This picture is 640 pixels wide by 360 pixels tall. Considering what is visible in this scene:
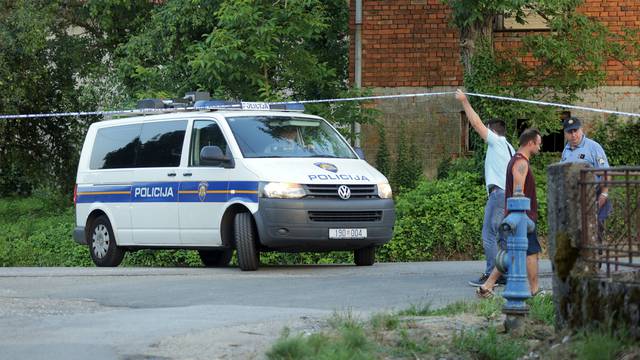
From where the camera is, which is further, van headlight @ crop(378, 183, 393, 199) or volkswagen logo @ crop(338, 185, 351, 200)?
van headlight @ crop(378, 183, 393, 199)

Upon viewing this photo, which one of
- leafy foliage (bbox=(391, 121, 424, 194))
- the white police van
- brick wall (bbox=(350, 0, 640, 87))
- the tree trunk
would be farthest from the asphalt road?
brick wall (bbox=(350, 0, 640, 87))

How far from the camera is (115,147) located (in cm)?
1784

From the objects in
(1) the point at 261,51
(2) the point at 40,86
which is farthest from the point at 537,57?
(2) the point at 40,86

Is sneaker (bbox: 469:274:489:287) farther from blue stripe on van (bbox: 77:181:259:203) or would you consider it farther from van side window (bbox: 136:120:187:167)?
van side window (bbox: 136:120:187:167)

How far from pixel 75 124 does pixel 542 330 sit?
23.2 m

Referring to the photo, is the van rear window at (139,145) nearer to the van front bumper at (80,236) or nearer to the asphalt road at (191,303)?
the van front bumper at (80,236)

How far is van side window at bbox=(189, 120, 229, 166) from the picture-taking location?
1612 cm

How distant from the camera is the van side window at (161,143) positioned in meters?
16.6

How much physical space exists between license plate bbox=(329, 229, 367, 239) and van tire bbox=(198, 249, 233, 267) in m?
3.52

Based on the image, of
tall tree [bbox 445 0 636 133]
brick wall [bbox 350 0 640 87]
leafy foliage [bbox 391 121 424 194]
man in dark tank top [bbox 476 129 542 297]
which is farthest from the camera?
brick wall [bbox 350 0 640 87]

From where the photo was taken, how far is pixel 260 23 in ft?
76.9

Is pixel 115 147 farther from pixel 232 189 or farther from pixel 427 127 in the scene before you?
pixel 427 127

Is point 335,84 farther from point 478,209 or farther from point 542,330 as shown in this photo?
point 542,330

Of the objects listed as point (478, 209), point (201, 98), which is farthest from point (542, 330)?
point (478, 209)
